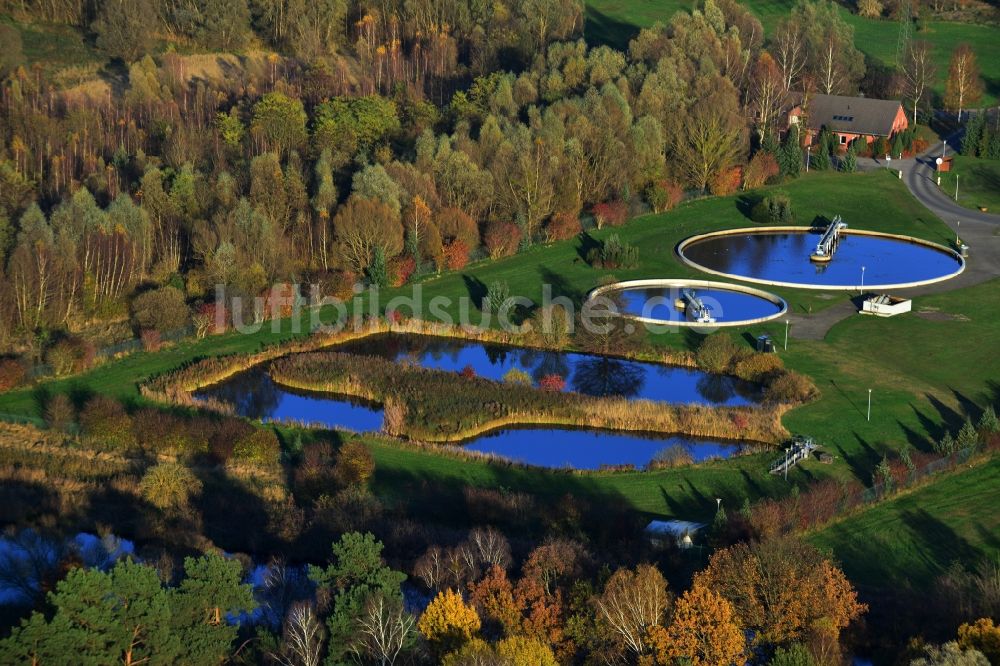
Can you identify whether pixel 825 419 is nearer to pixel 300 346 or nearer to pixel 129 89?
pixel 300 346

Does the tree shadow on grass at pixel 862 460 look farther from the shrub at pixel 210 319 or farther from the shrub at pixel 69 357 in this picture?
the shrub at pixel 69 357

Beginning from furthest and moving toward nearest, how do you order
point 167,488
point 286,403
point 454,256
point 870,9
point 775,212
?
point 870,9 < point 775,212 < point 454,256 < point 286,403 < point 167,488

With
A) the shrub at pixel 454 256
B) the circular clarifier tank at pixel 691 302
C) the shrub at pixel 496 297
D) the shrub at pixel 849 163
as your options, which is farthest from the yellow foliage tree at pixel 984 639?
the shrub at pixel 849 163

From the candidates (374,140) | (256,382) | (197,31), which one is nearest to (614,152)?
(374,140)

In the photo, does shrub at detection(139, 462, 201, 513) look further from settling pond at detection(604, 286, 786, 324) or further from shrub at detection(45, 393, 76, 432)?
settling pond at detection(604, 286, 786, 324)

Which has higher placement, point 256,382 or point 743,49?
point 743,49

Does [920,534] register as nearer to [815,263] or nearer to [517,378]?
[517,378]

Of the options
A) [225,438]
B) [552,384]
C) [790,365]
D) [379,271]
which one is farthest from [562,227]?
[225,438]
